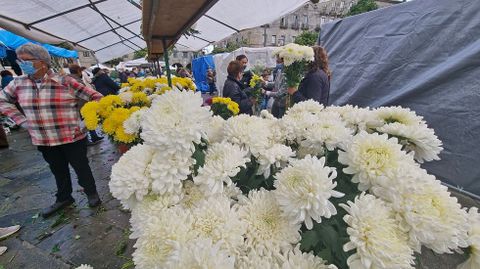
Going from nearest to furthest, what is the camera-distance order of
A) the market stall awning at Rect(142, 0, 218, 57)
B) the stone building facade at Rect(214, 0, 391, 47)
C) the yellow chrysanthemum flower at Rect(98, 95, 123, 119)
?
the market stall awning at Rect(142, 0, 218, 57) < the yellow chrysanthemum flower at Rect(98, 95, 123, 119) < the stone building facade at Rect(214, 0, 391, 47)

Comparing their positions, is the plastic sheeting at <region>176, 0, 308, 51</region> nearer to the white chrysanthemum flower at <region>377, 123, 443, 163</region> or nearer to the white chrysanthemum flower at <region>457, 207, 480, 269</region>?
the white chrysanthemum flower at <region>377, 123, 443, 163</region>

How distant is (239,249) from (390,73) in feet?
13.3

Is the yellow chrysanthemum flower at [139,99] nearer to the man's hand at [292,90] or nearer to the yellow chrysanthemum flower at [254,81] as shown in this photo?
the man's hand at [292,90]

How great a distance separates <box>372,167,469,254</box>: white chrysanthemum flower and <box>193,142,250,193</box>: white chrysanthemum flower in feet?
1.33

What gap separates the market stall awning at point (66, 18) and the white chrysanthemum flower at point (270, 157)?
211 cm

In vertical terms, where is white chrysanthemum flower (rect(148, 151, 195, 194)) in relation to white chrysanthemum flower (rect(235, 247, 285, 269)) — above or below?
above

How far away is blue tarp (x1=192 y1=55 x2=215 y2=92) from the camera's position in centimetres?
1681

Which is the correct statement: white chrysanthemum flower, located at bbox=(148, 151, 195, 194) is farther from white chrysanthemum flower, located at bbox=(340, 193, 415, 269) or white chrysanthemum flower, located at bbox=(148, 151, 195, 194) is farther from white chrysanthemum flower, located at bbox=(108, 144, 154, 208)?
white chrysanthemum flower, located at bbox=(340, 193, 415, 269)

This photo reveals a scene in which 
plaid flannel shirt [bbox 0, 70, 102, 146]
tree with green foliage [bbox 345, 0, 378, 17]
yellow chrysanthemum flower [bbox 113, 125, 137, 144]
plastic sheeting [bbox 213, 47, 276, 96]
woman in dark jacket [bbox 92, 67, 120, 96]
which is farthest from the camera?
tree with green foliage [bbox 345, 0, 378, 17]

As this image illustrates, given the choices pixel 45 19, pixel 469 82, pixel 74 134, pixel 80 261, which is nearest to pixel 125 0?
pixel 45 19

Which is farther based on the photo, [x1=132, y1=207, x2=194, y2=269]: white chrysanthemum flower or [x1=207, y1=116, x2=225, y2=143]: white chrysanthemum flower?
[x1=207, y1=116, x2=225, y2=143]: white chrysanthemum flower

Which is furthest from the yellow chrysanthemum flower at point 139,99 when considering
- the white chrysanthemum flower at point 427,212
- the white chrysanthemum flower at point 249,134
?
the white chrysanthemum flower at point 427,212

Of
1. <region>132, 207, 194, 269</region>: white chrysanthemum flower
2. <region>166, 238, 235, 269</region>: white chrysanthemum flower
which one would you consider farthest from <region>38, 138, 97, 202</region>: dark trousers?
<region>166, 238, 235, 269</region>: white chrysanthemum flower

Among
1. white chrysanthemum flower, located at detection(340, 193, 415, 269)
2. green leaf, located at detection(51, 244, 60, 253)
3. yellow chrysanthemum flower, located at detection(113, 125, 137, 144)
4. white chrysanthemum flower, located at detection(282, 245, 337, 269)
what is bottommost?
green leaf, located at detection(51, 244, 60, 253)
